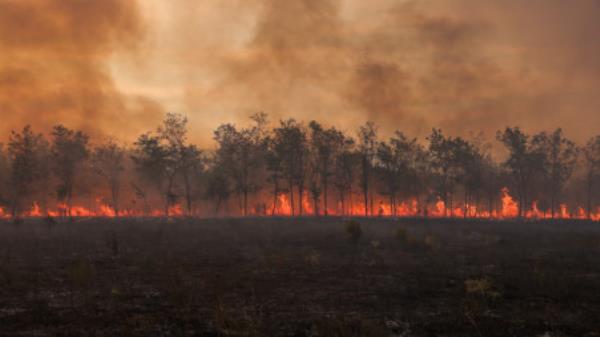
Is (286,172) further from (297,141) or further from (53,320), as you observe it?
(53,320)

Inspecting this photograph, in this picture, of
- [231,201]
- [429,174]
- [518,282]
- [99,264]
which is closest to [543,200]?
[429,174]

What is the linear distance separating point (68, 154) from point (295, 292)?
4669 inches

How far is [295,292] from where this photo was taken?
26922 mm

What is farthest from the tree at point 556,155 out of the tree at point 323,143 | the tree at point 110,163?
the tree at point 110,163

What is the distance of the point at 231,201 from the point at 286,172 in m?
52.4

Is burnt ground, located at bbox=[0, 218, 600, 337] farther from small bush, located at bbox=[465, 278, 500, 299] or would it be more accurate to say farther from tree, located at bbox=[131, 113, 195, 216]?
tree, located at bbox=[131, 113, 195, 216]

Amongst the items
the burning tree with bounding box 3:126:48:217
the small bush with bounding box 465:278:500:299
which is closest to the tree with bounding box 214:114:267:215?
the burning tree with bounding box 3:126:48:217

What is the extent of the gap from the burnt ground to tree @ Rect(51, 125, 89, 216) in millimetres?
83020

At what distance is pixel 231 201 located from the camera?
572 feet

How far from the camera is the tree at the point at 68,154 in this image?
123 meters

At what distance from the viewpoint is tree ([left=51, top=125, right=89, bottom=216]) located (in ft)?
405

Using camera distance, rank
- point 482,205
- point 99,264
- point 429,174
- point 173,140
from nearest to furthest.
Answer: point 99,264 < point 173,140 < point 429,174 < point 482,205

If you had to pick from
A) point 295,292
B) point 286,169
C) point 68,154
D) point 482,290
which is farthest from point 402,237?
point 68,154

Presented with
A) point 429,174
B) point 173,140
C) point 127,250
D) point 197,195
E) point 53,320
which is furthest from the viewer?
point 429,174
